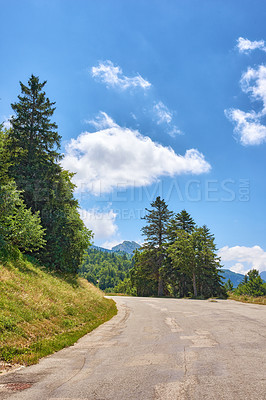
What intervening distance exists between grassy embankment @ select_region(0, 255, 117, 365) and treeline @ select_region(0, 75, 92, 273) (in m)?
6.40

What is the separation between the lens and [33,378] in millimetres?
5258

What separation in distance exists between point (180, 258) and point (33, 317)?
3325 cm

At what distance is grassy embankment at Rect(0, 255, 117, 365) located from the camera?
24.5 ft

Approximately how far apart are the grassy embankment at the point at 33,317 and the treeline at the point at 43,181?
6.40 meters

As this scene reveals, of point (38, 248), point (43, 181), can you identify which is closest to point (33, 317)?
point (38, 248)

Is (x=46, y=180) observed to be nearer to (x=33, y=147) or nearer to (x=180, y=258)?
(x=33, y=147)

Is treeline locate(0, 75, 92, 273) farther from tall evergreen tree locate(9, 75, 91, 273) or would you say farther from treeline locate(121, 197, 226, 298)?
treeline locate(121, 197, 226, 298)

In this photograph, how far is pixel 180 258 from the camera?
40375 mm

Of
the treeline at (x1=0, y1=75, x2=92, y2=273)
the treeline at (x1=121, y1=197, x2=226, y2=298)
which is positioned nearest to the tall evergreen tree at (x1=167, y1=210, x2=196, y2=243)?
the treeline at (x1=121, y1=197, x2=226, y2=298)

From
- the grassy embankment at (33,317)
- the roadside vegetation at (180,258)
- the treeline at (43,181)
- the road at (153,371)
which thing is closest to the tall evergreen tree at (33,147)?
the treeline at (43,181)

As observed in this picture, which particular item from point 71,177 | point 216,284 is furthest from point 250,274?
point 71,177

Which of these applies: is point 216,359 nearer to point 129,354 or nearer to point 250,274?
point 129,354

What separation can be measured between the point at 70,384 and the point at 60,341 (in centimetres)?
445

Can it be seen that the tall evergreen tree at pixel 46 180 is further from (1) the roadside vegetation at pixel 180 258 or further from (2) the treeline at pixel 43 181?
(1) the roadside vegetation at pixel 180 258
